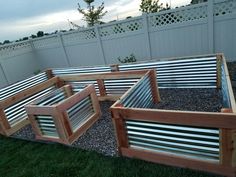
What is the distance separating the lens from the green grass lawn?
7.86 ft

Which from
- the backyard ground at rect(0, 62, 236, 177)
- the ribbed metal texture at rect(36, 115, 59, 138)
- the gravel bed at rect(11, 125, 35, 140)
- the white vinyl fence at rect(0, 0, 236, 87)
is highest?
the white vinyl fence at rect(0, 0, 236, 87)

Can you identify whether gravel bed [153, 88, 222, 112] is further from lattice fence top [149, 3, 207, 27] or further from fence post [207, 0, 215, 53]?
lattice fence top [149, 3, 207, 27]

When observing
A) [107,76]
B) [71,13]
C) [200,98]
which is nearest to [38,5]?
[71,13]

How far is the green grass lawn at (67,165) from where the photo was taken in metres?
2.39

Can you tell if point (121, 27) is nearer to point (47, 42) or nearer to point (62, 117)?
point (47, 42)

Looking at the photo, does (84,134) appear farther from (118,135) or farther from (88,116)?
(118,135)

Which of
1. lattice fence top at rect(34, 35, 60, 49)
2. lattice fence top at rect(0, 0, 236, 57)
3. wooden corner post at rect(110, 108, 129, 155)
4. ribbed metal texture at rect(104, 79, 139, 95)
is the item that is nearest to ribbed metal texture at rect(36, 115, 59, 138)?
wooden corner post at rect(110, 108, 129, 155)

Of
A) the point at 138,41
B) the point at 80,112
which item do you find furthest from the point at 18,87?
the point at 138,41

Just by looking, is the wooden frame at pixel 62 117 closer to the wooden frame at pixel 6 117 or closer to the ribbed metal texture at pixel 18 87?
the wooden frame at pixel 6 117

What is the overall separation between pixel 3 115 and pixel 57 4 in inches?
258

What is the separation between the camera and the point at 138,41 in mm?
6555

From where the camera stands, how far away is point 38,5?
28.1ft

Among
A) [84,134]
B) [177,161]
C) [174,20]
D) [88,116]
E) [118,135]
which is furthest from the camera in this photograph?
[174,20]

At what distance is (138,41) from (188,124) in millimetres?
4809
